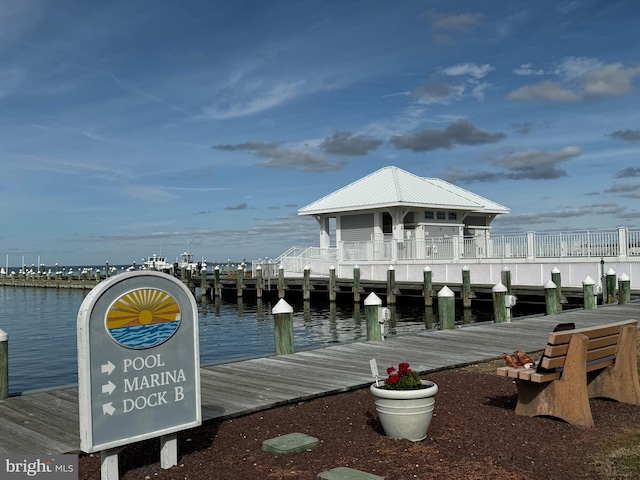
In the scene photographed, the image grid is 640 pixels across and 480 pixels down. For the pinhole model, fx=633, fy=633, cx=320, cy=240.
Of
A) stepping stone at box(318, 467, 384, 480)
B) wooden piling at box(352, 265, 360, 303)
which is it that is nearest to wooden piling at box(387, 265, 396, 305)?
wooden piling at box(352, 265, 360, 303)

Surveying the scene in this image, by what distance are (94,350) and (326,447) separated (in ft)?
7.94

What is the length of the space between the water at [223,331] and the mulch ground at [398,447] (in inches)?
255

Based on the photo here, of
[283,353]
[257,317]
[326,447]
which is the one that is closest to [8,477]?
[326,447]

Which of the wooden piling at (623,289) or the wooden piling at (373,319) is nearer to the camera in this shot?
the wooden piling at (373,319)

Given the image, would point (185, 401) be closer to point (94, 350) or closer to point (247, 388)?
point (94, 350)

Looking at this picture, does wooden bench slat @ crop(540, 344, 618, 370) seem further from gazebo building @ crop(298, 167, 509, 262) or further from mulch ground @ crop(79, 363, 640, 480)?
gazebo building @ crop(298, 167, 509, 262)

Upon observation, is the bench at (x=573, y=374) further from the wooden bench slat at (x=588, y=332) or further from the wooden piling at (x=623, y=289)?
the wooden piling at (x=623, y=289)

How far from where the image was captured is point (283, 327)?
1120 cm

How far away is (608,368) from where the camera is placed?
7625 millimetres

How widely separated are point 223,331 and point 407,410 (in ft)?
70.8

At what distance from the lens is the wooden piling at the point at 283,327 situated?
1102 cm

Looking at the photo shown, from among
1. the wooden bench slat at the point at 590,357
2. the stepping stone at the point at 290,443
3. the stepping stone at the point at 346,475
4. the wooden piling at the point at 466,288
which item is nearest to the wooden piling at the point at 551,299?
the wooden piling at the point at 466,288

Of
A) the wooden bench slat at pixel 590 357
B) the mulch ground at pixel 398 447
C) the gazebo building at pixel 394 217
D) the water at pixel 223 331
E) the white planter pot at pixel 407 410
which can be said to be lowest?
the water at pixel 223 331

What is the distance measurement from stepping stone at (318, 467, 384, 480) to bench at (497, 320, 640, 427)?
2.44m
